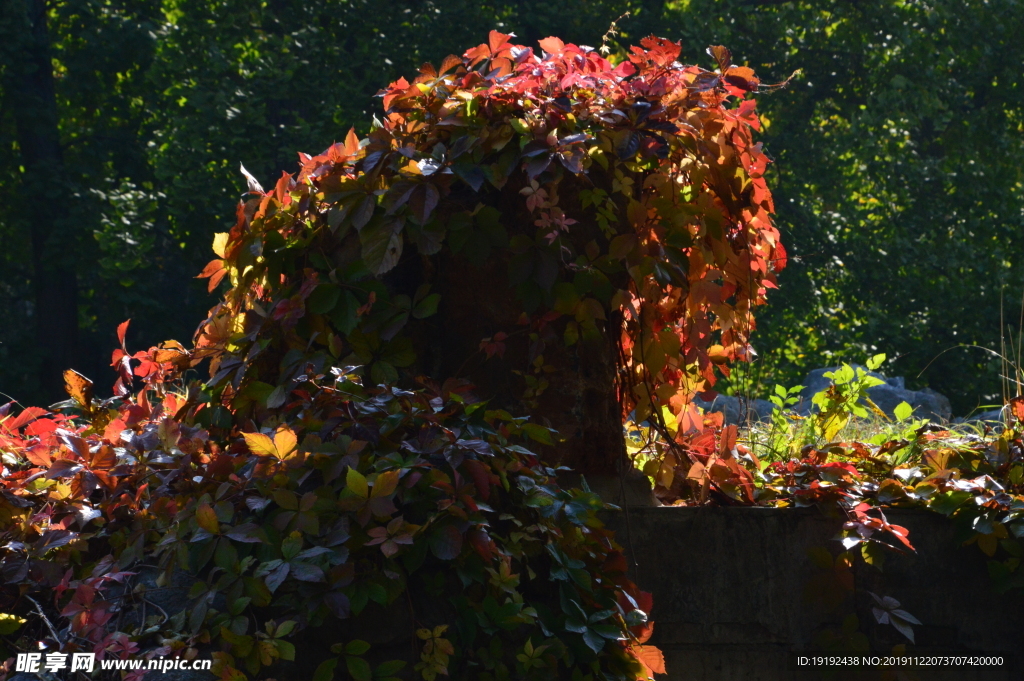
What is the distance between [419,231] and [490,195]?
0.98 feet

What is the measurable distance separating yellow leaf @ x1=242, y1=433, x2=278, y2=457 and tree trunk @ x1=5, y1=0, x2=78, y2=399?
11.2 meters

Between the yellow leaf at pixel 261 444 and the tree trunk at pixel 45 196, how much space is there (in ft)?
36.8

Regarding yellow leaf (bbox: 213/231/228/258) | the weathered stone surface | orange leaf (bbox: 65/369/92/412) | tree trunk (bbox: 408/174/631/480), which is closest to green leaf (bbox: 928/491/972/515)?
the weathered stone surface

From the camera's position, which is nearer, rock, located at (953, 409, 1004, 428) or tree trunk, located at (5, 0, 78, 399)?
rock, located at (953, 409, 1004, 428)

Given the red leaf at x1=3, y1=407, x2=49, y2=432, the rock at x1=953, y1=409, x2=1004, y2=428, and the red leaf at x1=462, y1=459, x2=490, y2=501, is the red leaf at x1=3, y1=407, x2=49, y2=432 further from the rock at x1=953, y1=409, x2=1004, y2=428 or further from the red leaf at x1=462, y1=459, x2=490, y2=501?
the rock at x1=953, y1=409, x2=1004, y2=428

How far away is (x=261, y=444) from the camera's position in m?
1.91

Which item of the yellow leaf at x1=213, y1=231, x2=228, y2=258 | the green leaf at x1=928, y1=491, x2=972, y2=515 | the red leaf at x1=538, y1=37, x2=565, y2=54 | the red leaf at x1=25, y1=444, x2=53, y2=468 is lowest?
the green leaf at x1=928, y1=491, x2=972, y2=515

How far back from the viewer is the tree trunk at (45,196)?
11922 millimetres

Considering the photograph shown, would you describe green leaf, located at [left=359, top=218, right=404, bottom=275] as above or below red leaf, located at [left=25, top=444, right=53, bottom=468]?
above

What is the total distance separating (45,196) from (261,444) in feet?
38.3

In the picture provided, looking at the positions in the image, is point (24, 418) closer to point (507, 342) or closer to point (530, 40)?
point (507, 342)

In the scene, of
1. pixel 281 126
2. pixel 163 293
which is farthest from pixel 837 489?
pixel 163 293

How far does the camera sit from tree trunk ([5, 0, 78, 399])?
11922mm

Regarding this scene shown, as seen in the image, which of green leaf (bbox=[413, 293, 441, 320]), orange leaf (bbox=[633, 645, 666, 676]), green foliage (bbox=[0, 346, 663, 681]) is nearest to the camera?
green foliage (bbox=[0, 346, 663, 681])
